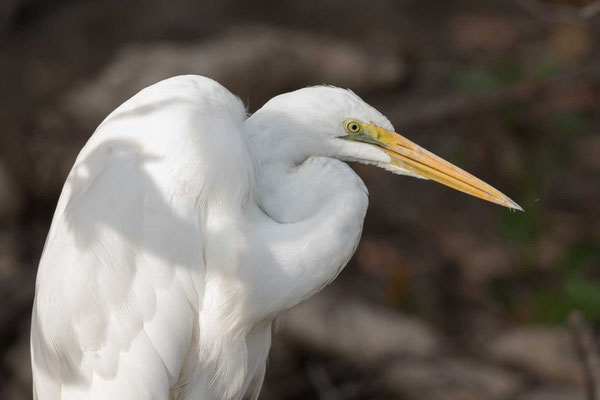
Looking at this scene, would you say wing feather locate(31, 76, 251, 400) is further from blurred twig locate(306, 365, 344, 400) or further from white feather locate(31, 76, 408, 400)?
blurred twig locate(306, 365, 344, 400)

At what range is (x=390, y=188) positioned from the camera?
5.67 metres

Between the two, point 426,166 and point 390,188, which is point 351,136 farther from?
point 390,188

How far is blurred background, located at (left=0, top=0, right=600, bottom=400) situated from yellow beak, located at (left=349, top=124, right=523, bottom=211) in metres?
1.77

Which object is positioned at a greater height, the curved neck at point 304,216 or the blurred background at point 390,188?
the curved neck at point 304,216

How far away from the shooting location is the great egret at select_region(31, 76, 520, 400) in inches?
88.0

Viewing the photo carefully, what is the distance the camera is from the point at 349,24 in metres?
6.41

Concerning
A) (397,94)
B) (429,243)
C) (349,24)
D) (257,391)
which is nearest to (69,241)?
(257,391)

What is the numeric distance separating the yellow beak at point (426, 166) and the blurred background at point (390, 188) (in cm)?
177

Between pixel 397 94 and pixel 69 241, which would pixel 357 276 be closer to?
pixel 397 94

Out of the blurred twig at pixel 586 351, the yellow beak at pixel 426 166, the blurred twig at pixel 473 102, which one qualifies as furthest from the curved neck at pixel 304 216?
the blurred twig at pixel 473 102

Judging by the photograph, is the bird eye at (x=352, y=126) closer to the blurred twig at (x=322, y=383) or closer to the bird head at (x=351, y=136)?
the bird head at (x=351, y=136)

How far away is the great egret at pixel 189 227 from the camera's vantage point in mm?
2234

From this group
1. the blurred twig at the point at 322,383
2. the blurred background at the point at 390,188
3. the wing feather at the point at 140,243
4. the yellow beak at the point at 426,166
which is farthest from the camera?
the blurred background at the point at 390,188

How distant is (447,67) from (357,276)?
216 cm
